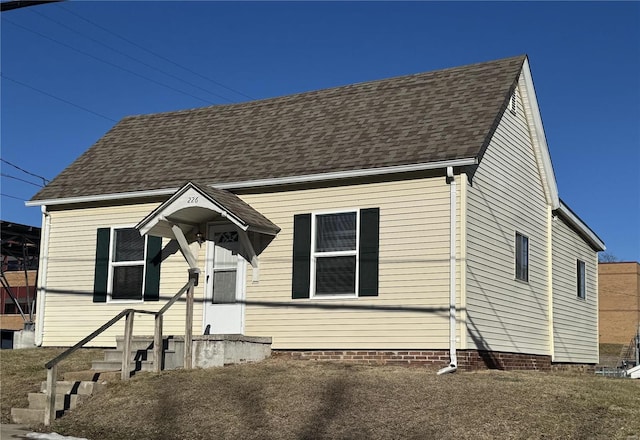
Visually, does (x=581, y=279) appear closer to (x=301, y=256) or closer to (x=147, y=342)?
(x=301, y=256)

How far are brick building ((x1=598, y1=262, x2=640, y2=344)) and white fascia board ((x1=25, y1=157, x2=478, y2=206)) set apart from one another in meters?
39.2

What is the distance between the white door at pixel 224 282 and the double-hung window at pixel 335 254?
5.67 feet

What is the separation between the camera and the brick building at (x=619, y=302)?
50344 millimetres

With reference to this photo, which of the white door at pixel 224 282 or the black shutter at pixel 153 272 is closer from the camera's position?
the white door at pixel 224 282

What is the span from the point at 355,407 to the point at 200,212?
21.3 feet

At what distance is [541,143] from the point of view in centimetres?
1903

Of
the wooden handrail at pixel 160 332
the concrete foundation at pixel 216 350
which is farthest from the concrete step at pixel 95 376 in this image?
the concrete foundation at pixel 216 350

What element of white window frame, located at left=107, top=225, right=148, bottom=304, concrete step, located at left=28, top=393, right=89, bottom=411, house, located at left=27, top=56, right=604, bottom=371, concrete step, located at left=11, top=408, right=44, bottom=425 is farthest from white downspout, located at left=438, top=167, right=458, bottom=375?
white window frame, located at left=107, top=225, right=148, bottom=304

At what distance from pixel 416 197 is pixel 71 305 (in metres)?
8.40

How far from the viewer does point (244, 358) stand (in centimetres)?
1552

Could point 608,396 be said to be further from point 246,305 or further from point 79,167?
point 79,167

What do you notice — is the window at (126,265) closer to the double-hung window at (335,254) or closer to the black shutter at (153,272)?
the black shutter at (153,272)

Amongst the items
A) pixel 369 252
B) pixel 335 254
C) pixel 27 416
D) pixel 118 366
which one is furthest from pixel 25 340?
pixel 369 252

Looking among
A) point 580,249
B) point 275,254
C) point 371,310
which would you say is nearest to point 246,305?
point 275,254
